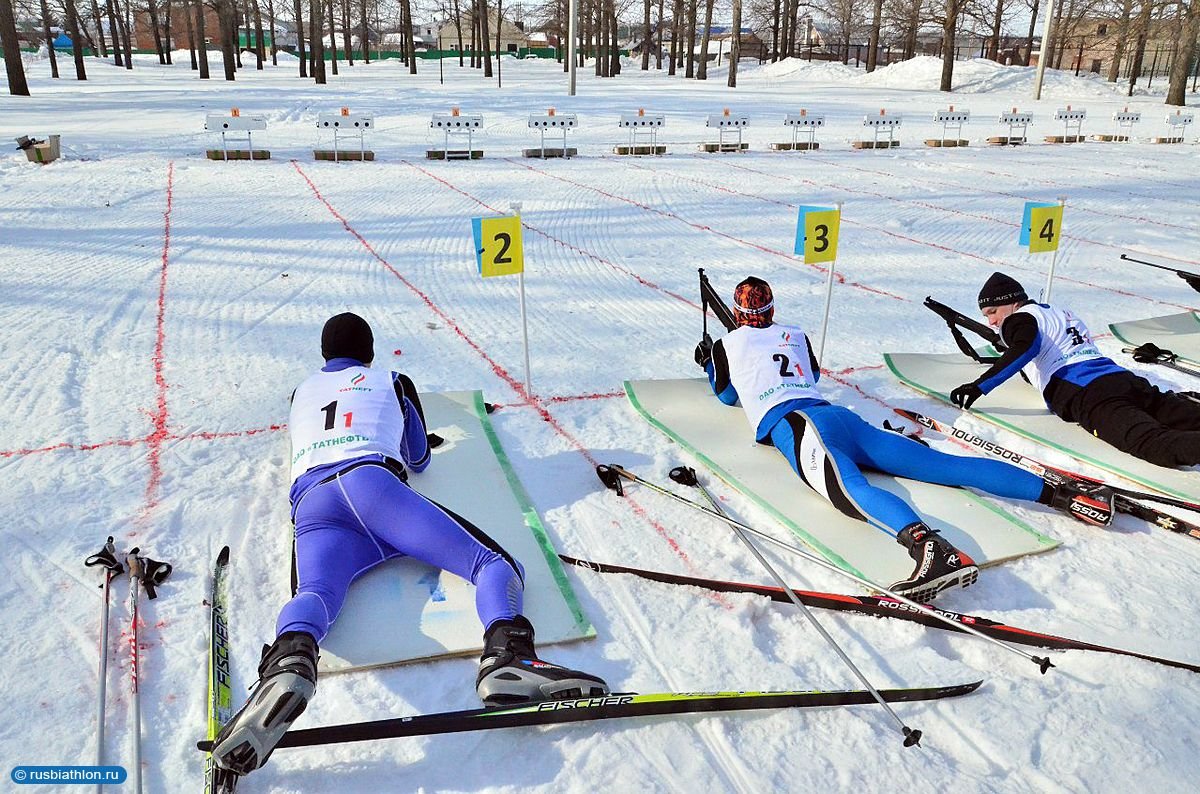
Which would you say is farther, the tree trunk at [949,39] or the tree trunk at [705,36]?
the tree trunk at [705,36]

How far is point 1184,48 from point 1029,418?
1245 inches

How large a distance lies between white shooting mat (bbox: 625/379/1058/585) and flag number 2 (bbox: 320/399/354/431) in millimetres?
1864

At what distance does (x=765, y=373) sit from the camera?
434 centimetres

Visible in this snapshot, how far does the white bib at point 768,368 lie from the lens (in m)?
4.30

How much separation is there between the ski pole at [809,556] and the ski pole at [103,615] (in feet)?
7.13

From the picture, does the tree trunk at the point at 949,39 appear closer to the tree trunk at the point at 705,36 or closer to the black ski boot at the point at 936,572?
the tree trunk at the point at 705,36

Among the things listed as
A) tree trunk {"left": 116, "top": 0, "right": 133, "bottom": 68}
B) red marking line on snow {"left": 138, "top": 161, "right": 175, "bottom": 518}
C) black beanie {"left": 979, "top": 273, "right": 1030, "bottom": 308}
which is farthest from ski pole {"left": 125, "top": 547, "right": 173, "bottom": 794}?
tree trunk {"left": 116, "top": 0, "right": 133, "bottom": 68}

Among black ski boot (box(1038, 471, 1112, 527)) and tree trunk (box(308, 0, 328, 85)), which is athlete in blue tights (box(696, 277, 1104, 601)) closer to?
black ski boot (box(1038, 471, 1112, 527))

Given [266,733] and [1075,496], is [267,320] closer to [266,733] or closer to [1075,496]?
[266,733]

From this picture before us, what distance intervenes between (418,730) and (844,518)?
217 cm

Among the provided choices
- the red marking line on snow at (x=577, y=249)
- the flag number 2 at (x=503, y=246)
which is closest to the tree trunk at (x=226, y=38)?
the red marking line on snow at (x=577, y=249)

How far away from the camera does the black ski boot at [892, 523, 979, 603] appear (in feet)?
10.5

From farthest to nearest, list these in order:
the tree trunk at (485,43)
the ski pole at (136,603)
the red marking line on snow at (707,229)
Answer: the tree trunk at (485,43), the red marking line on snow at (707,229), the ski pole at (136,603)

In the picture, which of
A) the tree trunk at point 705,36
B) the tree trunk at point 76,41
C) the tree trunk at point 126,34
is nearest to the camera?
the tree trunk at point 76,41
